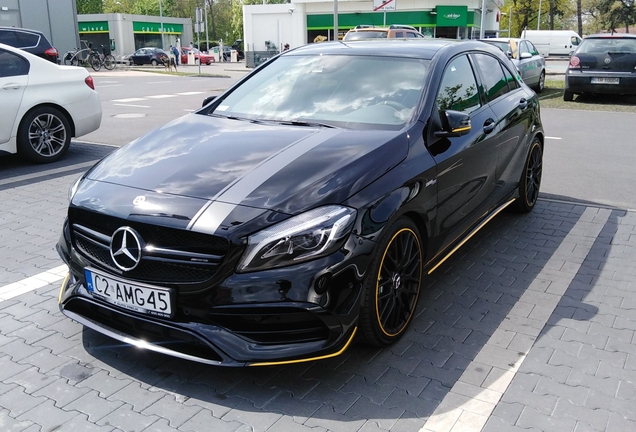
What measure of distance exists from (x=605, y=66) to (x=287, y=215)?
13.9 m

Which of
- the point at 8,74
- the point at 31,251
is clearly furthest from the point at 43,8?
the point at 31,251

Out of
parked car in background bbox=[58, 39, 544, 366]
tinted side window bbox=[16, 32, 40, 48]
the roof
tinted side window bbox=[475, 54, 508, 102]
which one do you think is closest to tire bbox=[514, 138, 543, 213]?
tinted side window bbox=[475, 54, 508, 102]

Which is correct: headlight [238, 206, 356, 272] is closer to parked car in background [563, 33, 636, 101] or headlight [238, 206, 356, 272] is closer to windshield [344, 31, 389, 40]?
parked car in background [563, 33, 636, 101]

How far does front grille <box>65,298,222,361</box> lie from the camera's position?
9.73 feet

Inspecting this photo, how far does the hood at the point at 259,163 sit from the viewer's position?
10.3 feet

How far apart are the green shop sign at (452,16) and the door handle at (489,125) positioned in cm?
4125

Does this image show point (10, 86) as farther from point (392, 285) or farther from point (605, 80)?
point (605, 80)

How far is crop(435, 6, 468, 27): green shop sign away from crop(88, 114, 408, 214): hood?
42405 mm

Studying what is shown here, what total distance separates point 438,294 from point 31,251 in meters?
3.26

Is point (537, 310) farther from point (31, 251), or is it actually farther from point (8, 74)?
point (8, 74)

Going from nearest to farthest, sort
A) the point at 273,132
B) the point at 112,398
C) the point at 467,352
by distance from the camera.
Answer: the point at 112,398 → the point at 467,352 → the point at 273,132

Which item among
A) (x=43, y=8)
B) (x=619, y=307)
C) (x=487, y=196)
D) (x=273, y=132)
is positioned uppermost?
(x=43, y=8)

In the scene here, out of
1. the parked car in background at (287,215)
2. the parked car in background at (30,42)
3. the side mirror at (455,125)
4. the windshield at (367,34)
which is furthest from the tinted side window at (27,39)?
the side mirror at (455,125)

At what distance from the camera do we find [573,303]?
13.7 feet
